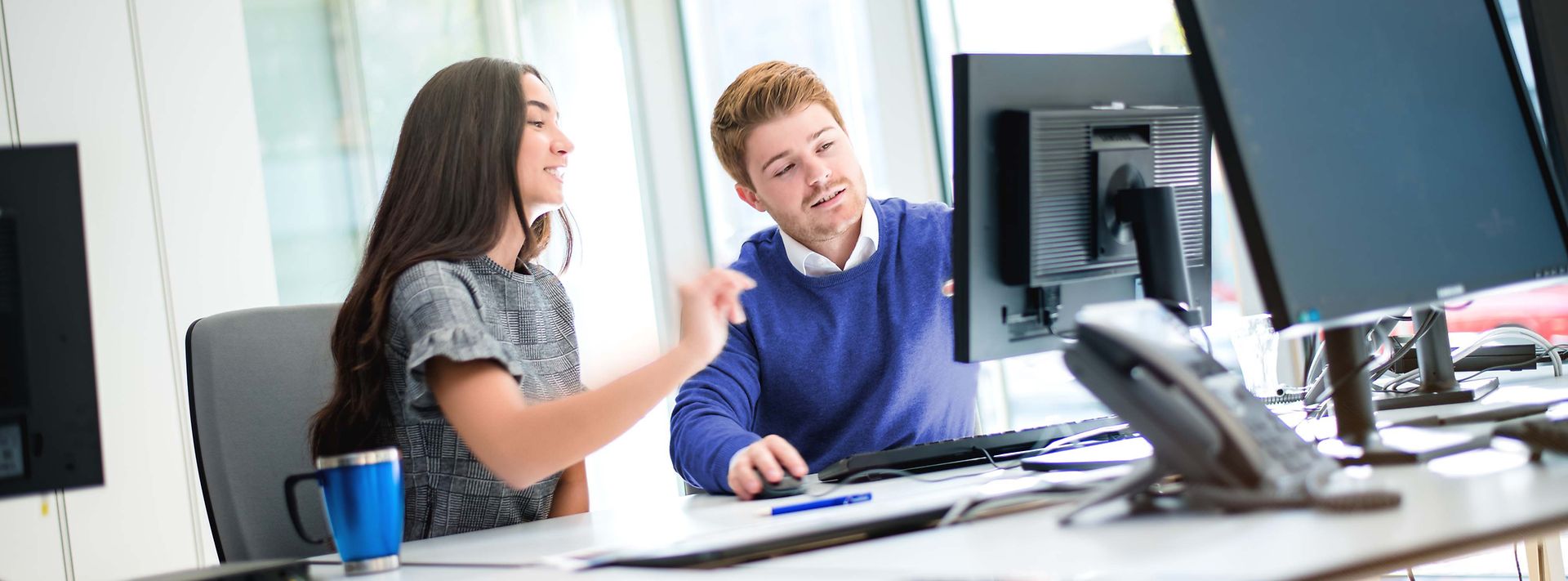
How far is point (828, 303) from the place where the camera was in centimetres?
177

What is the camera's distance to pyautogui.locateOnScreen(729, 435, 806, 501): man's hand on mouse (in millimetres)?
1218

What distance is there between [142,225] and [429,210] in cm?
159

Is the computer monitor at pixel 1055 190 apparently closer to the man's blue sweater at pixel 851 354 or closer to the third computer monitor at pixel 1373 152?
the third computer monitor at pixel 1373 152

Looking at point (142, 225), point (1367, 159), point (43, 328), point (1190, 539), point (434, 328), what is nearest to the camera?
point (1190, 539)

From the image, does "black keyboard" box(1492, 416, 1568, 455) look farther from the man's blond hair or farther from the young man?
the man's blond hair

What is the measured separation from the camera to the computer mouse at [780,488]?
1.22 meters

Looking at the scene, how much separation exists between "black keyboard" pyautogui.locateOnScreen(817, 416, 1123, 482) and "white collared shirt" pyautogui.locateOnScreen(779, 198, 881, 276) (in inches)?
19.7

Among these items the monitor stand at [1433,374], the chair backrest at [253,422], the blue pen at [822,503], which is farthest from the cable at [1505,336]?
the chair backrest at [253,422]

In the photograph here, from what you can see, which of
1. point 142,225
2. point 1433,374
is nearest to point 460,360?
point 1433,374

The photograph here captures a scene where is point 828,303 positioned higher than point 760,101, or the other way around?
point 760,101

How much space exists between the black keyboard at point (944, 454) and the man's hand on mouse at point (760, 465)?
0.28ft

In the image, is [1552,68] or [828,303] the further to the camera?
[828,303]

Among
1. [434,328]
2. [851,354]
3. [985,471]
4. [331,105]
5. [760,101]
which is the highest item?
[331,105]

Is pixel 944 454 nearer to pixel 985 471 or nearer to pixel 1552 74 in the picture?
pixel 985 471
